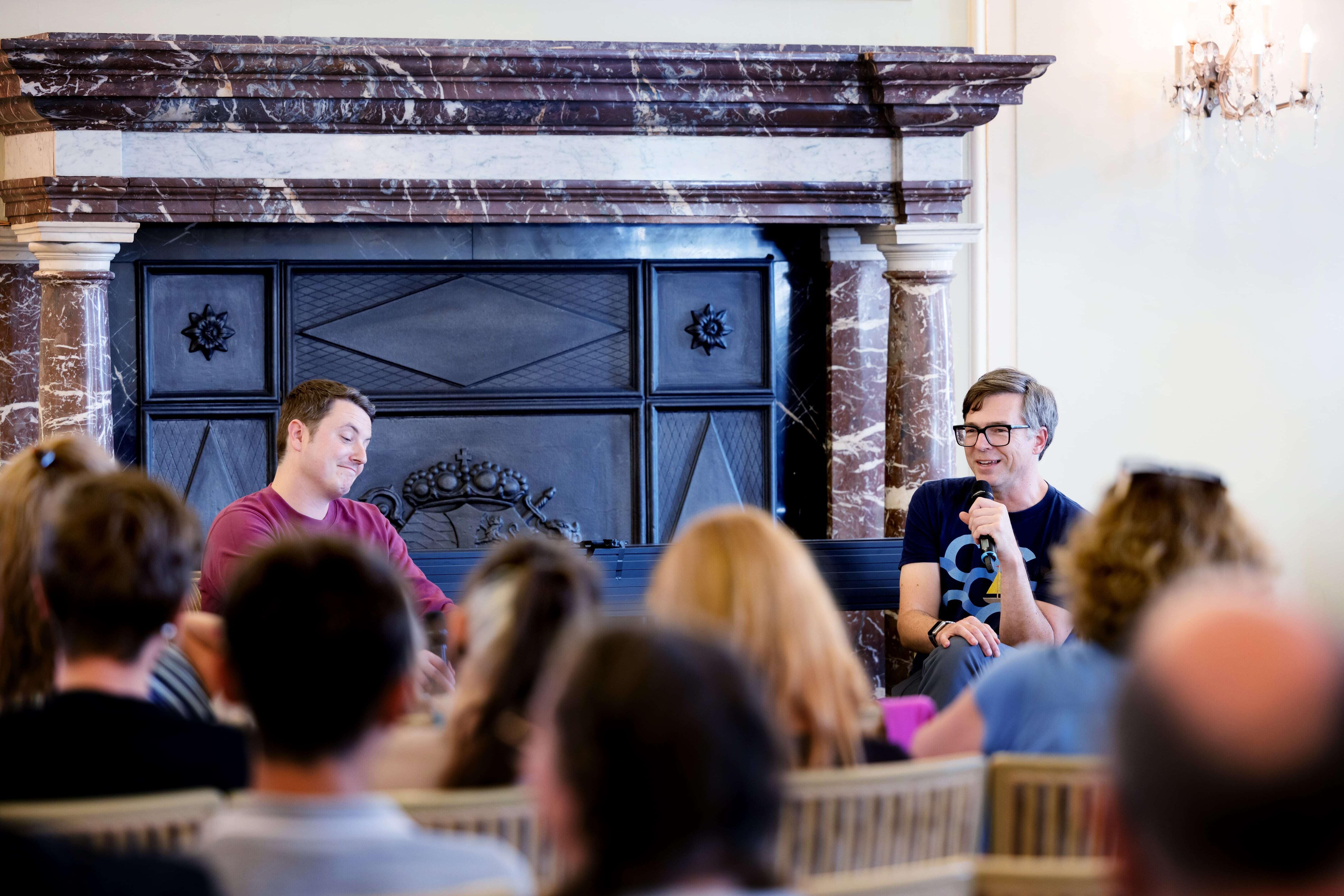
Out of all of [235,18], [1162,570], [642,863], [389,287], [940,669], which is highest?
[235,18]

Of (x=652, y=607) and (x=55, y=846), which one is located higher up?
(x=652, y=607)

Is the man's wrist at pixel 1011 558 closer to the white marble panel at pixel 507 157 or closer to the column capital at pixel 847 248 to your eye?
the white marble panel at pixel 507 157

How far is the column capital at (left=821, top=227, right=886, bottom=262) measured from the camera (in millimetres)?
4734

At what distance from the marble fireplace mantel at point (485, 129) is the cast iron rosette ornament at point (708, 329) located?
512 millimetres

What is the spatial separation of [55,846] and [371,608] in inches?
→ 12.2

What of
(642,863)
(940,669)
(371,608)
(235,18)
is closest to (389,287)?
(235,18)

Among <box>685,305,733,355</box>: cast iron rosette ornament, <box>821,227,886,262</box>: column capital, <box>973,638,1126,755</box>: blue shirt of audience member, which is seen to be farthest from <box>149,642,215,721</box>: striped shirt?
<box>821,227,886,262</box>: column capital

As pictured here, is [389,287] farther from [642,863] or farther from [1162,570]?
[642,863]

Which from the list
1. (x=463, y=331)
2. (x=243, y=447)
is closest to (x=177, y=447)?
(x=243, y=447)

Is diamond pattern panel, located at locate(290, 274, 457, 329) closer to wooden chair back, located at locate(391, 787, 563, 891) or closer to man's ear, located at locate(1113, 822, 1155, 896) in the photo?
wooden chair back, located at locate(391, 787, 563, 891)

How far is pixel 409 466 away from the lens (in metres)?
4.71

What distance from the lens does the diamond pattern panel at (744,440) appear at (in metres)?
4.86

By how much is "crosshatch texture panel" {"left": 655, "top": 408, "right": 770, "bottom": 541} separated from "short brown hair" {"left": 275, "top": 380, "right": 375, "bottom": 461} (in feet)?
5.56

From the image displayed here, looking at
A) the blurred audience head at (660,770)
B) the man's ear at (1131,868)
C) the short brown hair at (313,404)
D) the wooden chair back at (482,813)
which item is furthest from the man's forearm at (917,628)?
the man's ear at (1131,868)
